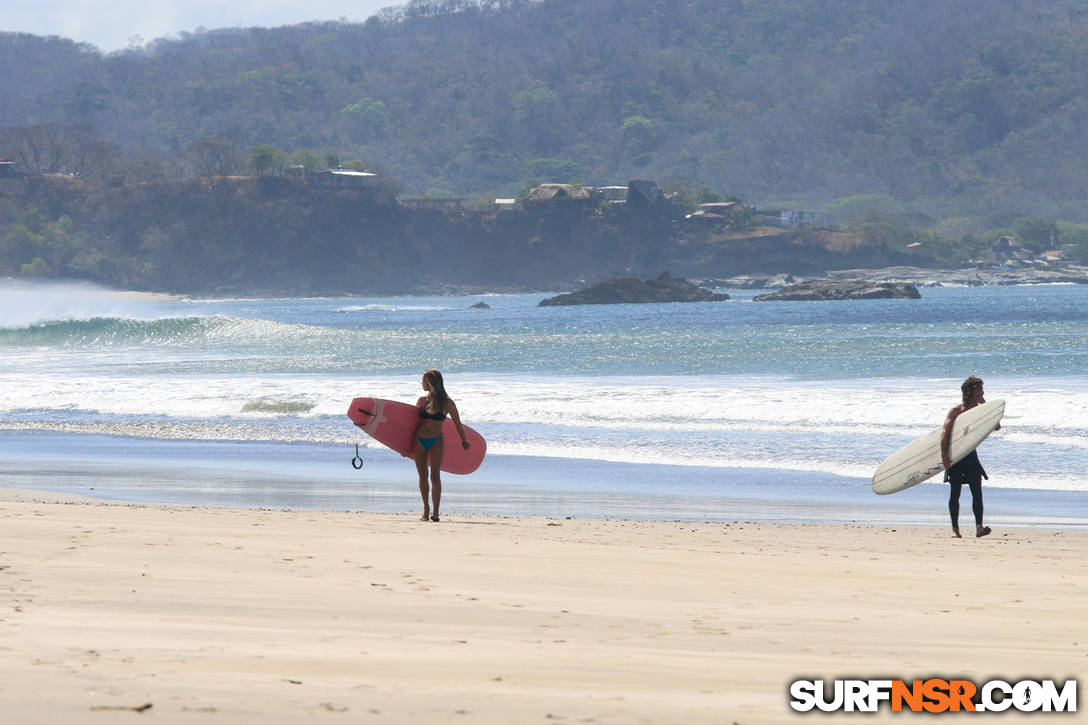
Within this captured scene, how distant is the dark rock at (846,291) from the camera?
3541 inches

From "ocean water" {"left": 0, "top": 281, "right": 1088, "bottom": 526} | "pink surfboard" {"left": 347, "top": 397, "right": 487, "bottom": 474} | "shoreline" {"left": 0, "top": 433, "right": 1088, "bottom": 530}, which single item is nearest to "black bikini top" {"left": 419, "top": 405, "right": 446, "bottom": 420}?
"pink surfboard" {"left": 347, "top": 397, "right": 487, "bottom": 474}

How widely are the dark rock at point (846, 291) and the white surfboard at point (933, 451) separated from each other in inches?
3240

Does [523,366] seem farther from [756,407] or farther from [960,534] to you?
[960,534]

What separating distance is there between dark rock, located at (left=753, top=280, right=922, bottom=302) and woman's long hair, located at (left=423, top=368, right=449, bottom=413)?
8417cm

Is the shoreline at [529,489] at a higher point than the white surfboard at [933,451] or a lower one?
lower

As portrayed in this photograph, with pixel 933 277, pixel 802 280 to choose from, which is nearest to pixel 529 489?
pixel 802 280

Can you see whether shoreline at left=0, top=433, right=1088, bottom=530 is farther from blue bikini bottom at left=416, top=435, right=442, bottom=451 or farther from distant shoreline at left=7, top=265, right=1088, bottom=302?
distant shoreline at left=7, top=265, right=1088, bottom=302

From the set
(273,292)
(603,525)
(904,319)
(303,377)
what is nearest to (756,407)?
(603,525)

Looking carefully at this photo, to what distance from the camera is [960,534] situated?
8.88 meters

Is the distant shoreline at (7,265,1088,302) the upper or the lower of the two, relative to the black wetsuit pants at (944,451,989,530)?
upper

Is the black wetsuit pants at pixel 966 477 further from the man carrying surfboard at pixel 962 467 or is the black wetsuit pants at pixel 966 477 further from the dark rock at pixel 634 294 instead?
the dark rock at pixel 634 294

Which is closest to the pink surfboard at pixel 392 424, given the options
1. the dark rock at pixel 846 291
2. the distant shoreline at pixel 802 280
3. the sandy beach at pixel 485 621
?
the sandy beach at pixel 485 621

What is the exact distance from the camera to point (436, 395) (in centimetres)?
943

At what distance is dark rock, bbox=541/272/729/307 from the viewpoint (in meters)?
96.8
